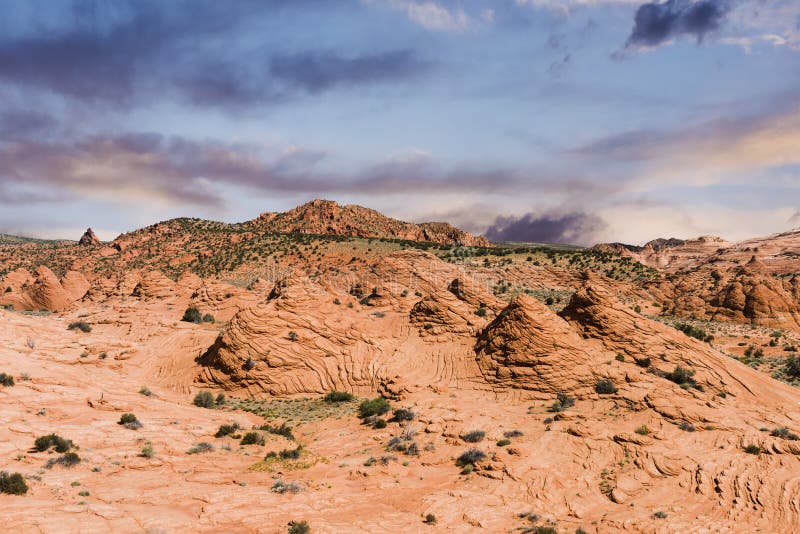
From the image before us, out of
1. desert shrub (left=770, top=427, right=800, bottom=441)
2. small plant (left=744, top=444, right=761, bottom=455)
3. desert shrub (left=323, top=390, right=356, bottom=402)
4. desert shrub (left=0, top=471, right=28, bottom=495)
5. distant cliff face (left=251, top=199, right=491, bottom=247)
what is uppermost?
distant cliff face (left=251, top=199, right=491, bottom=247)

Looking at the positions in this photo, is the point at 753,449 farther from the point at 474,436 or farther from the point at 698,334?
the point at 698,334

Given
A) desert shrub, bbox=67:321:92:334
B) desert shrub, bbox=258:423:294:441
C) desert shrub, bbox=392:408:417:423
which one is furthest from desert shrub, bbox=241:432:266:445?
desert shrub, bbox=67:321:92:334

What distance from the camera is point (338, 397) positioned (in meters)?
29.9

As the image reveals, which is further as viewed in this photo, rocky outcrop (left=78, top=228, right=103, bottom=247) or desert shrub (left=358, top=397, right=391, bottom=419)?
rocky outcrop (left=78, top=228, right=103, bottom=247)

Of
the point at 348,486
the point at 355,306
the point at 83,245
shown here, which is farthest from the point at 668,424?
the point at 83,245

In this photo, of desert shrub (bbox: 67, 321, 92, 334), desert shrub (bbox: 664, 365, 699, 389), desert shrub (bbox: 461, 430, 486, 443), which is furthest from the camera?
desert shrub (bbox: 67, 321, 92, 334)

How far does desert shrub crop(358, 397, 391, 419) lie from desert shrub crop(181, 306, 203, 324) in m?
24.1

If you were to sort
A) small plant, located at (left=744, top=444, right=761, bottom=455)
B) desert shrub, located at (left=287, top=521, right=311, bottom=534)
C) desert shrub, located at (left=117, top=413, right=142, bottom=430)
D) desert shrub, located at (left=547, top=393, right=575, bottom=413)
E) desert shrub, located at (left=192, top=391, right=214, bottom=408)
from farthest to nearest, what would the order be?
1. desert shrub, located at (left=192, top=391, right=214, bottom=408)
2. desert shrub, located at (left=547, top=393, right=575, bottom=413)
3. desert shrub, located at (left=117, top=413, right=142, bottom=430)
4. small plant, located at (left=744, top=444, right=761, bottom=455)
5. desert shrub, located at (left=287, top=521, right=311, bottom=534)

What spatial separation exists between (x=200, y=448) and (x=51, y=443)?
560cm

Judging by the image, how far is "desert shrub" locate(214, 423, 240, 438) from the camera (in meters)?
22.6

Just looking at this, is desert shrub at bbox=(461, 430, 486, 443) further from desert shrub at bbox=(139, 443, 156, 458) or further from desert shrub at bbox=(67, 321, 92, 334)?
desert shrub at bbox=(67, 321, 92, 334)

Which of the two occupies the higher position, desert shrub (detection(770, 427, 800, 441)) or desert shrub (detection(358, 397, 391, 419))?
desert shrub (detection(770, 427, 800, 441))

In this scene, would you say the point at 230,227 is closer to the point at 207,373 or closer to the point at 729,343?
the point at 207,373

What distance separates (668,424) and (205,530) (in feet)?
67.7
